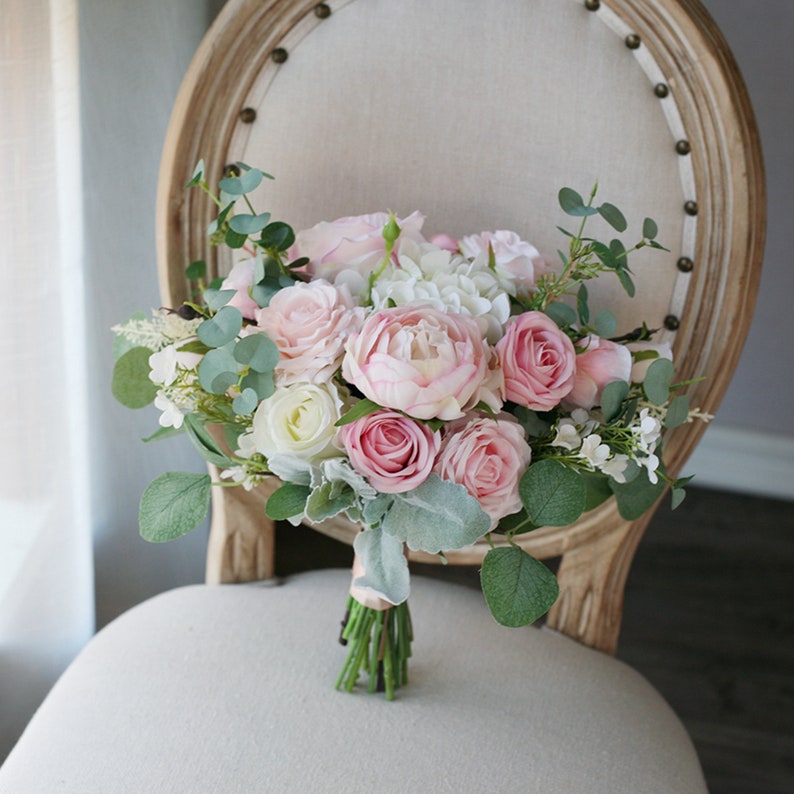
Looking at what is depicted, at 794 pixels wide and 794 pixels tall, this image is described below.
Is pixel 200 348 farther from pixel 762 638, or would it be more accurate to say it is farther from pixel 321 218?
pixel 762 638

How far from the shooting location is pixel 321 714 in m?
0.67

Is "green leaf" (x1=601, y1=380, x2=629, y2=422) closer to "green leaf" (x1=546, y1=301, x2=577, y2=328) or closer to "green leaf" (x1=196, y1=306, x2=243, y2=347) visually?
"green leaf" (x1=546, y1=301, x2=577, y2=328)

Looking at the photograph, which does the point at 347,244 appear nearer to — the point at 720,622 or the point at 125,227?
the point at 125,227

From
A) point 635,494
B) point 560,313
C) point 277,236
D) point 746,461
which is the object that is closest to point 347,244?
point 277,236

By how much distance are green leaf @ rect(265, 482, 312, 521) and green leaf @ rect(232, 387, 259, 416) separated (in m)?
0.06

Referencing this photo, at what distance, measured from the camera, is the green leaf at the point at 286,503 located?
1.87ft

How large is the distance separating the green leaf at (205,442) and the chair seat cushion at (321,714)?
0.19m

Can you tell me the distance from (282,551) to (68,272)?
2.66 feet

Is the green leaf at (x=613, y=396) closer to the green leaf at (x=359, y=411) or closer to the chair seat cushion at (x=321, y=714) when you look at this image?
the green leaf at (x=359, y=411)

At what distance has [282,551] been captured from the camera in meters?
1.53

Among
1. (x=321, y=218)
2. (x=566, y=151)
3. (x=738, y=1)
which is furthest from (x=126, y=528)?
(x=738, y=1)

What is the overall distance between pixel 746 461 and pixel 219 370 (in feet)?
4.80

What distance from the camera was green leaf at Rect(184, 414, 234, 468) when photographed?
60 centimetres

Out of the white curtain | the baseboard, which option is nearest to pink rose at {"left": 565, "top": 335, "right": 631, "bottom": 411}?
the white curtain
